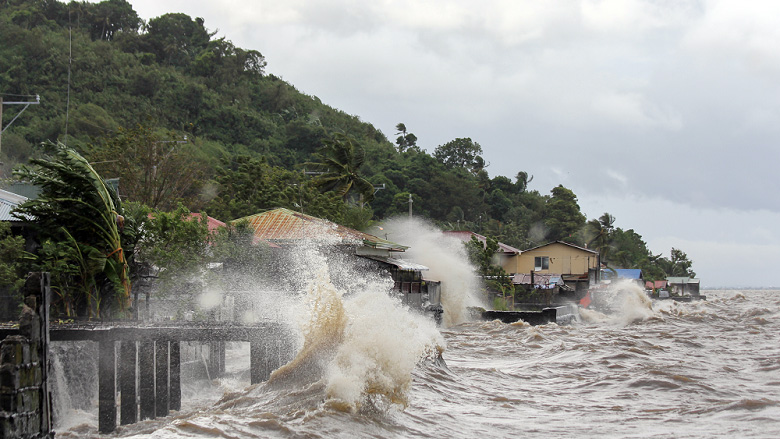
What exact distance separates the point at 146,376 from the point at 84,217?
14.5 feet

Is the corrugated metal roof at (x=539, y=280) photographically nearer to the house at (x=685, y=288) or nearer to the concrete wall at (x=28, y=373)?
the concrete wall at (x=28, y=373)

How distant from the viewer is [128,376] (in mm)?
12258

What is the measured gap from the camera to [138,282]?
17.4 m

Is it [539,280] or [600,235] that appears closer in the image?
[539,280]

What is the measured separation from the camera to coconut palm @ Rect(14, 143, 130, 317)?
15.1 meters

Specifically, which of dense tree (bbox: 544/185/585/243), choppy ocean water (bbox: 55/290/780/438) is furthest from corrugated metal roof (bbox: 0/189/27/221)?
dense tree (bbox: 544/185/585/243)

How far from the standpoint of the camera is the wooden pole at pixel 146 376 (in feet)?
40.8

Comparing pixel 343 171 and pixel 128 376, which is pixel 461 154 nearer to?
pixel 343 171

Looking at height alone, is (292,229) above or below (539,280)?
above

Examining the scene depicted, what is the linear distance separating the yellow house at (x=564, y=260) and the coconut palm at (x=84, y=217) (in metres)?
55.2

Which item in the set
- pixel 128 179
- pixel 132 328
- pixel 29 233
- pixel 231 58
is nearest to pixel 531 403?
pixel 132 328

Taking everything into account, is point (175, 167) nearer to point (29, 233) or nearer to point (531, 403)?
point (29, 233)

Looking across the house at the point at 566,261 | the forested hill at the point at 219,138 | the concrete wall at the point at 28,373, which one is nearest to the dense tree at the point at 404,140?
the forested hill at the point at 219,138

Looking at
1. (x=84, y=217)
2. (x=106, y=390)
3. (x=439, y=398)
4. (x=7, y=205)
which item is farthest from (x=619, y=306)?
(x=106, y=390)
